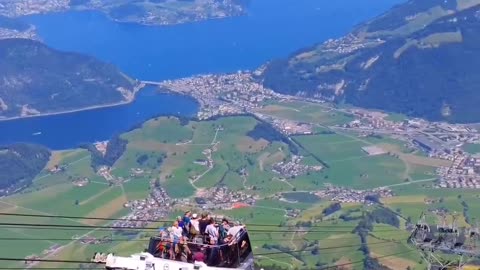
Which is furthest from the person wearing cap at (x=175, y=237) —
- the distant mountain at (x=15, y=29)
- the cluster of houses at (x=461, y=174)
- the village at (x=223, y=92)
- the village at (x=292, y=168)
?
the distant mountain at (x=15, y=29)

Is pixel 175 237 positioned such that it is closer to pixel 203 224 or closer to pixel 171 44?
pixel 203 224

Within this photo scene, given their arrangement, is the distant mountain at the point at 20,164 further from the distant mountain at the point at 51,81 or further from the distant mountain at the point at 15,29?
the distant mountain at the point at 15,29

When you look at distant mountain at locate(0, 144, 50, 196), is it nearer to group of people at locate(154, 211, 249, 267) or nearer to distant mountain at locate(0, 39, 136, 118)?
distant mountain at locate(0, 39, 136, 118)

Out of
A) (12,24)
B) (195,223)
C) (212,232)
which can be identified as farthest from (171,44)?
(212,232)

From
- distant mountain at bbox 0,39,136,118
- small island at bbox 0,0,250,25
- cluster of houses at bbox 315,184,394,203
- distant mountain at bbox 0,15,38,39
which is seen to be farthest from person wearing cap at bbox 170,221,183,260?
small island at bbox 0,0,250,25

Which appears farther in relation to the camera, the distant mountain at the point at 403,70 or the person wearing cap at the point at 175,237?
the distant mountain at the point at 403,70

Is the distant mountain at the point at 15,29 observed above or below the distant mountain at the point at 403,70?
below

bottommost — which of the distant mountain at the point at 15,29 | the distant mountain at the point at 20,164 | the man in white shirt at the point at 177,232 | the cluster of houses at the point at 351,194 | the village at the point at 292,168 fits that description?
the distant mountain at the point at 20,164
